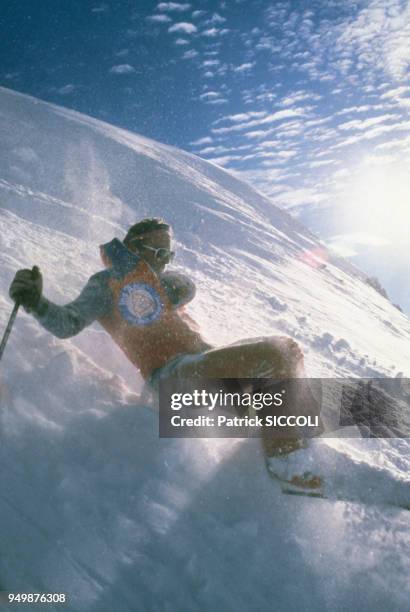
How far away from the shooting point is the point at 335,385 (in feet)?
13.9

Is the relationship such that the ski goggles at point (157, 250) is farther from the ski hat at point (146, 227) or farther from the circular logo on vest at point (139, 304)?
the circular logo on vest at point (139, 304)

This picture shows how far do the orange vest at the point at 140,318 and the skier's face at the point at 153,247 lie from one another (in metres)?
0.19

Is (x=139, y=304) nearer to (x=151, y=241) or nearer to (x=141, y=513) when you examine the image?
(x=151, y=241)

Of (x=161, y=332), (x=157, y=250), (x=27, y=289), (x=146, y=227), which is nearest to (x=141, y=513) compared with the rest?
(x=161, y=332)

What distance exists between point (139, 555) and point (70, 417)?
787mm

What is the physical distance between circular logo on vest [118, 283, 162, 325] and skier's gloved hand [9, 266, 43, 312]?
0.56 metres

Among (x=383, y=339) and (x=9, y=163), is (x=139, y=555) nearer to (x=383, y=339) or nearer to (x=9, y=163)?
(x=9, y=163)

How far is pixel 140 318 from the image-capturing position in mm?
2371

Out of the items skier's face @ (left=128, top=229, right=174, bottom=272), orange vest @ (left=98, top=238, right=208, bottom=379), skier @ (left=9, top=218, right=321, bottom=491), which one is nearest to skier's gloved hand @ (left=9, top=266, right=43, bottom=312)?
skier @ (left=9, top=218, right=321, bottom=491)

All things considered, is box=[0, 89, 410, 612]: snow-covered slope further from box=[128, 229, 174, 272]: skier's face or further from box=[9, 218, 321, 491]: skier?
box=[128, 229, 174, 272]: skier's face

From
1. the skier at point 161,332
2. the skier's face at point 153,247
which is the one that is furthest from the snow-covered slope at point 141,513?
the skier's face at point 153,247

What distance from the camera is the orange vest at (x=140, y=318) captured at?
2.34 m

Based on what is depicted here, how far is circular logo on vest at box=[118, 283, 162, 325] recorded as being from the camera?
2336mm

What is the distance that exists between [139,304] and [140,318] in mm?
86
